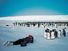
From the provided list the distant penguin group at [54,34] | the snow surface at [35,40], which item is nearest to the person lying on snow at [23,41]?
the snow surface at [35,40]

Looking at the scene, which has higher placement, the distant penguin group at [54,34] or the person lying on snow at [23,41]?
the distant penguin group at [54,34]

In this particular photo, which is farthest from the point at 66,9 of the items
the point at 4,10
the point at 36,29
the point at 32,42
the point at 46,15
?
the point at 4,10

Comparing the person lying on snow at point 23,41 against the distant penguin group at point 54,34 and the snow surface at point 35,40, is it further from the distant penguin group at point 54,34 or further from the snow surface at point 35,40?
the distant penguin group at point 54,34

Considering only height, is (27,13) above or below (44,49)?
above

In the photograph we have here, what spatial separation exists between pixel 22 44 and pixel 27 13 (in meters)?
0.31

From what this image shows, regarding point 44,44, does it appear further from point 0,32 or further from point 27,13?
point 0,32

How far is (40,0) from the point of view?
143cm

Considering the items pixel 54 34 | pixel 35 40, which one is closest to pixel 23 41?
pixel 35 40

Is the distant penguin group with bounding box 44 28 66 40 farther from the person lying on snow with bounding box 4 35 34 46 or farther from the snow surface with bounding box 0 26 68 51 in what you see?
the person lying on snow with bounding box 4 35 34 46

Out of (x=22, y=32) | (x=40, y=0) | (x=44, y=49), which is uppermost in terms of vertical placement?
(x=40, y=0)

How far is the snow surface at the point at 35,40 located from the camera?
1378 mm

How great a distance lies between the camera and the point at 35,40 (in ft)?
4.62

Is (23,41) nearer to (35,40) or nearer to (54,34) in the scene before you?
(35,40)

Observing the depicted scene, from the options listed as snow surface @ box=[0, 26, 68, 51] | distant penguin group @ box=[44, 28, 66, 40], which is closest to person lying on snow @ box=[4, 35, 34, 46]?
snow surface @ box=[0, 26, 68, 51]
